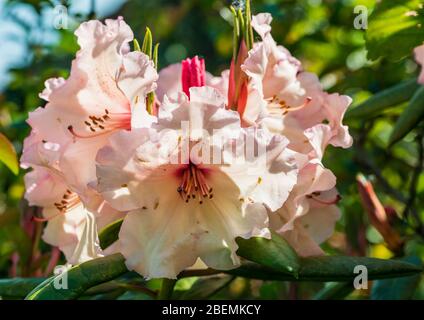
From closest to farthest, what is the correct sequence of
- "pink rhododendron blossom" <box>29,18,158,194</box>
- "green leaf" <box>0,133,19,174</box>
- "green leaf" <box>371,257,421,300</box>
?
"pink rhododendron blossom" <box>29,18,158,194</box>, "green leaf" <box>0,133,19,174</box>, "green leaf" <box>371,257,421,300</box>

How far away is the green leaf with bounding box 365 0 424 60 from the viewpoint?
5.00ft

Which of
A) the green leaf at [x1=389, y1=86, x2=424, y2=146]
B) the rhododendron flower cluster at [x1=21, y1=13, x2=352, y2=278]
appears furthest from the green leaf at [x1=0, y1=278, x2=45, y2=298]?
the green leaf at [x1=389, y1=86, x2=424, y2=146]

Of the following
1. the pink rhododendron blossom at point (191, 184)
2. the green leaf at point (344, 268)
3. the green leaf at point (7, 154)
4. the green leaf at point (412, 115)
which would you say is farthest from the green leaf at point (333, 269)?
the green leaf at point (7, 154)

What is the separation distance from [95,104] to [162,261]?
0.89 feet

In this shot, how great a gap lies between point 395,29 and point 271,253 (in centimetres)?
64

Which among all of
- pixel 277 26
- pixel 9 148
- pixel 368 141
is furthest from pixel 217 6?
pixel 9 148

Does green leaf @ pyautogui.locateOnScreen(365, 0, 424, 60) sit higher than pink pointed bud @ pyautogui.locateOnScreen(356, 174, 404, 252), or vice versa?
green leaf @ pyautogui.locateOnScreen(365, 0, 424, 60)

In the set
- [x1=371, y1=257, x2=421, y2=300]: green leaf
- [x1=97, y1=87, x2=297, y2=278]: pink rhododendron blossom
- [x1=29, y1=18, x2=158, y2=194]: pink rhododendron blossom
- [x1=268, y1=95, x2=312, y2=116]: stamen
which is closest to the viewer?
[x1=97, y1=87, x2=297, y2=278]: pink rhododendron blossom

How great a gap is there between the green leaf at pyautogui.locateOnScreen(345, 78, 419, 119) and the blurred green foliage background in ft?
0.13

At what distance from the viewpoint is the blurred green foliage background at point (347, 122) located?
1.78 m

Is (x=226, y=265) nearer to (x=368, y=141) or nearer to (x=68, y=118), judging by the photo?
(x=68, y=118)

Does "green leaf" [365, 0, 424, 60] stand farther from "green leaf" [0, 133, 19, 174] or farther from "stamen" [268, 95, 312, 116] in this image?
"green leaf" [0, 133, 19, 174]

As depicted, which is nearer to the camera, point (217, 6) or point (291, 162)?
point (291, 162)

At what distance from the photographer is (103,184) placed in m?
1.12
